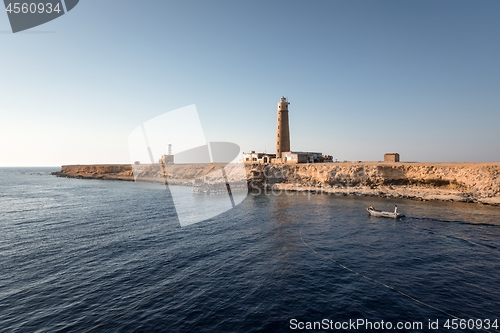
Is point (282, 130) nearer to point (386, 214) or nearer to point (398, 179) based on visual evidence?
point (398, 179)

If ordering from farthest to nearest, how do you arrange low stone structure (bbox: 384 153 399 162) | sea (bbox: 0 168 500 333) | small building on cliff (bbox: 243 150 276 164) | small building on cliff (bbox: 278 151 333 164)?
1. small building on cliff (bbox: 243 150 276 164)
2. small building on cliff (bbox: 278 151 333 164)
3. low stone structure (bbox: 384 153 399 162)
4. sea (bbox: 0 168 500 333)

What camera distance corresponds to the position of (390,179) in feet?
209

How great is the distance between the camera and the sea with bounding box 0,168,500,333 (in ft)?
45.0

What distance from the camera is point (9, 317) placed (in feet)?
45.5

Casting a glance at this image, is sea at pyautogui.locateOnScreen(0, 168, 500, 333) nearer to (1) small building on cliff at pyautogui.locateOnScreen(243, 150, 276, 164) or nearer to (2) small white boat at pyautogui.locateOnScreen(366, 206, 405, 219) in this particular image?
(2) small white boat at pyautogui.locateOnScreen(366, 206, 405, 219)

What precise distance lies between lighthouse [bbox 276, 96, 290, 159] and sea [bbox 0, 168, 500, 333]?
5828 cm

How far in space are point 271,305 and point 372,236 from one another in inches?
750

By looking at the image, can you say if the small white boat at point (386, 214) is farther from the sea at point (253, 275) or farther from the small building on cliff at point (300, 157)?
the small building on cliff at point (300, 157)

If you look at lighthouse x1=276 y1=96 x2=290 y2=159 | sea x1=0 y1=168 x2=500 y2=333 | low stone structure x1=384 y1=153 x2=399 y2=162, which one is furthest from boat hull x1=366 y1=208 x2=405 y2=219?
lighthouse x1=276 y1=96 x2=290 y2=159

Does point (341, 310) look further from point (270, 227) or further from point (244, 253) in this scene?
point (270, 227)

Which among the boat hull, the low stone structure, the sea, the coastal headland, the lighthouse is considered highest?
the lighthouse

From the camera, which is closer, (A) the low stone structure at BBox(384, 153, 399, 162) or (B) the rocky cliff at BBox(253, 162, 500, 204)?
(B) the rocky cliff at BBox(253, 162, 500, 204)

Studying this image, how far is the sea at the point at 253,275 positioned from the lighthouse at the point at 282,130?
5828 cm

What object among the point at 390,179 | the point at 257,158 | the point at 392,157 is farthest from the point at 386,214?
the point at 257,158
